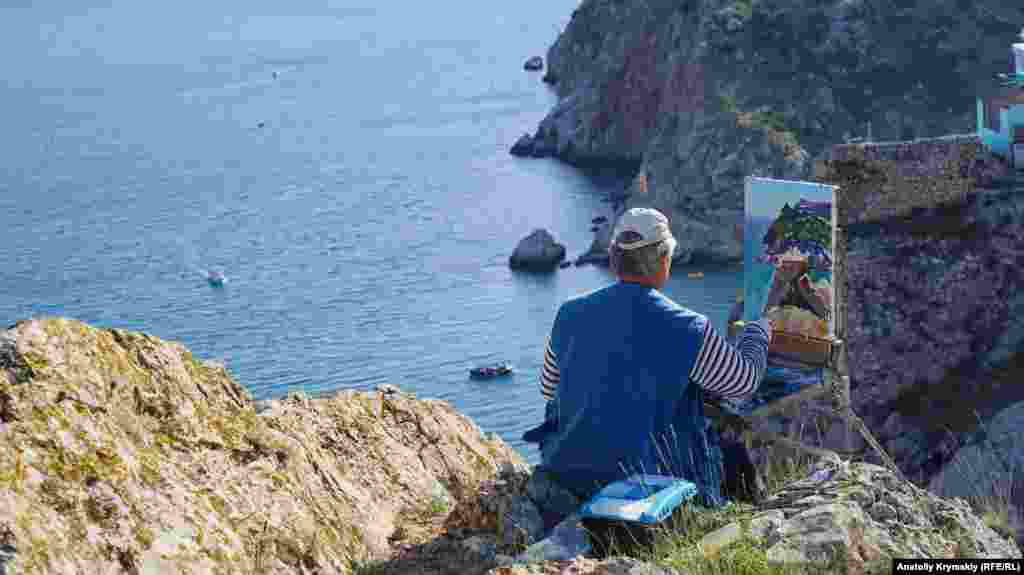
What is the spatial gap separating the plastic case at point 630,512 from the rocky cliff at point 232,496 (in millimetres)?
403

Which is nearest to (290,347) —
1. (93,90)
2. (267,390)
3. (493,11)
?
(267,390)

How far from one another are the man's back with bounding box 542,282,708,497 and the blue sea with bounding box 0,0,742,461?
1581 inches

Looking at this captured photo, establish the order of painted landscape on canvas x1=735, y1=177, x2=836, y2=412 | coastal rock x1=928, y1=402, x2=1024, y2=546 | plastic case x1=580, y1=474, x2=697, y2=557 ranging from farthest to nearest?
coastal rock x1=928, y1=402, x2=1024, y2=546
painted landscape on canvas x1=735, y1=177, x2=836, y2=412
plastic case x1=580, y1=474, x2=697, y2=557

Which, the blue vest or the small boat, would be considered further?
the small boat

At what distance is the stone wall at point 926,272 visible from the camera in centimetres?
2481

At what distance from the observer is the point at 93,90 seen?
455 ft

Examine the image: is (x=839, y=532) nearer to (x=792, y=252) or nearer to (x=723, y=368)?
(x=723, y=368)

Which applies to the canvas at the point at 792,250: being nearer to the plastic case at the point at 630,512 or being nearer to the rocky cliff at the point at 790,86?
the plastic case at the point at 630,512

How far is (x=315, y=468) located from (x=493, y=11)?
188 meters

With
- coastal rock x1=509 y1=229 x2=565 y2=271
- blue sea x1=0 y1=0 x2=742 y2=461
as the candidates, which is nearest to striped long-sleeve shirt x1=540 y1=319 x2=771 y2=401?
blue sea x1=0 y1=0 x2=742 y2=461

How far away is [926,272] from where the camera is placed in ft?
82.8

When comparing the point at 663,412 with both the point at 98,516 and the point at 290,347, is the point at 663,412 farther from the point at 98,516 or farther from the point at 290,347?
the point at 290,347

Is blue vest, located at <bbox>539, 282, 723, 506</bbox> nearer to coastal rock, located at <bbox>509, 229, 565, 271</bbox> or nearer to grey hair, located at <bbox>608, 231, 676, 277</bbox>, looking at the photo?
grey hair, located at <bbox>608, 231, 676, 277</bbox>

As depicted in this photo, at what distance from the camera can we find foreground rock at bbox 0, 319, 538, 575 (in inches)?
261
